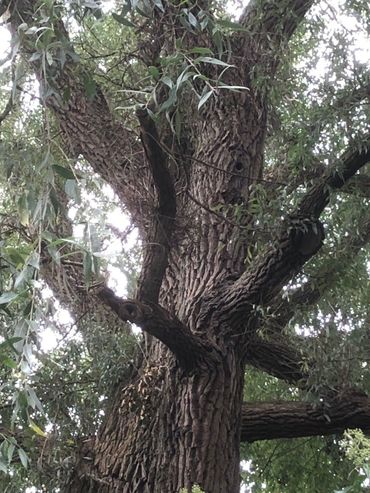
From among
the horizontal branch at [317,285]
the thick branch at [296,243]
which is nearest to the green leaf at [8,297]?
the thick branch at [296,243]

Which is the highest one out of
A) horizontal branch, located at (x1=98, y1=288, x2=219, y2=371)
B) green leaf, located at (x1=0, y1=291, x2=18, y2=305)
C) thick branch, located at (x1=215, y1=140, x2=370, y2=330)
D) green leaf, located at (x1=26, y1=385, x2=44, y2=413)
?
thick branch, located at (x1=215, y1=140, x2=370, y2=330)

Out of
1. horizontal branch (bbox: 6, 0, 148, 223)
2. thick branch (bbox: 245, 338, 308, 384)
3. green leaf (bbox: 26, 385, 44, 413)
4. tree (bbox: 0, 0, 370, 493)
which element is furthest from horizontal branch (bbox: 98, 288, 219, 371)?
horizontal branch (bbox: 6, 0, 148, 223)

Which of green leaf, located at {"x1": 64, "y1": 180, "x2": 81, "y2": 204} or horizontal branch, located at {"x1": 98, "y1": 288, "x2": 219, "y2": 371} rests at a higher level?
horizontal branch, located at {"x1": 98, "y1": 288, "x2": 219, "y2": 371}

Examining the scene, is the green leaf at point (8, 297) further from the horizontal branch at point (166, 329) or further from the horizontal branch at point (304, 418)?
the horizontal branch at point (304, 418)

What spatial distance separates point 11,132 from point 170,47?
0.89m

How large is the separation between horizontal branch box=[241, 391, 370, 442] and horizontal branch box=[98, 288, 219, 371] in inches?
19.0

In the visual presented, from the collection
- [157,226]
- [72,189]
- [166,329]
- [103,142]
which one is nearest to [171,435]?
[166,329]

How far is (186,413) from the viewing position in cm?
279

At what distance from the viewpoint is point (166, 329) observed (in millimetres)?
2617

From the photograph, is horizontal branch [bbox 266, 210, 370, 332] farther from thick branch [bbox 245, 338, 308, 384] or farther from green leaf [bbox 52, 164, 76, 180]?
green leaf [bbox 52, 164, 76, 180]

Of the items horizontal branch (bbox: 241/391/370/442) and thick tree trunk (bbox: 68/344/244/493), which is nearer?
thick tree trunk (bbox: 68/344/244/493)

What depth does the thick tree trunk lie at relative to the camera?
8.79ft

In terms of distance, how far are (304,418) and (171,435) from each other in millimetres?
720

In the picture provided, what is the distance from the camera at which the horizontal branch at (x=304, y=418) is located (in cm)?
312
